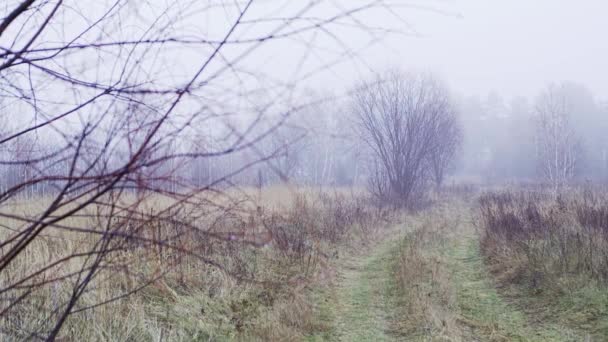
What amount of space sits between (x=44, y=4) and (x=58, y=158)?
601 mm

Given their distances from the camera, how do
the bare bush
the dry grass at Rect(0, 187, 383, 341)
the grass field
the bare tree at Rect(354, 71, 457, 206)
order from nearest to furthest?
1. the dry grass at Rect(0, 187, 383, 341)
2. the grass field
3. the bare bush
4. the bare tree at Rect(354, 71, 457, 206)

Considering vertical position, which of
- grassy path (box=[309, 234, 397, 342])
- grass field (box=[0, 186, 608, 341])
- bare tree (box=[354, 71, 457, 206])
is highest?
bare tree (box=[354, 71, 457, 206])

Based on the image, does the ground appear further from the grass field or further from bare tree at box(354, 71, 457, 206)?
bare tree at box(354, 71, 457, 206)

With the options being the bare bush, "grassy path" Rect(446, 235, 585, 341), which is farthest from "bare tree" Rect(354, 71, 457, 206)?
"grassy path" Rect(446, 235, 585, 341)

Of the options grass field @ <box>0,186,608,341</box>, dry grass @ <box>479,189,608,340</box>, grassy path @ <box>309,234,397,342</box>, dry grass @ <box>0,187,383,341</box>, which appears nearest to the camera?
dry grass @ <box>0,187,383,341</box>

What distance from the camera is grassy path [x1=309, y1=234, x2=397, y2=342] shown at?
177 inches

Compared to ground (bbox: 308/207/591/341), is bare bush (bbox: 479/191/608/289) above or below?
above

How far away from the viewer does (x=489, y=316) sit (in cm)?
492

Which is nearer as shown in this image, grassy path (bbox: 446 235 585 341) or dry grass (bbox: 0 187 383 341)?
dry grass (bbox: 0 187 383 341)

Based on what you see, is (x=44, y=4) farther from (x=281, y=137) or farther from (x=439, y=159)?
(x=439, y=159)

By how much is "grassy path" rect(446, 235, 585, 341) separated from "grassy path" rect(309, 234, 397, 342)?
2.95ft

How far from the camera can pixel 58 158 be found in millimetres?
1446

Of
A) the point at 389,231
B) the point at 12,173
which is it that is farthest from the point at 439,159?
the point at 12,173

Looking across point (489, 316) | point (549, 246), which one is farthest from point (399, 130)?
point (489, 316)
